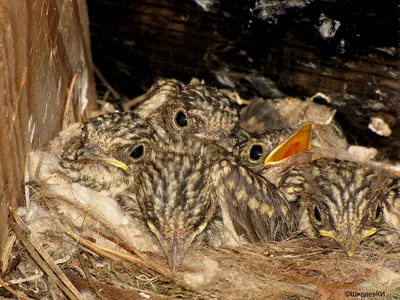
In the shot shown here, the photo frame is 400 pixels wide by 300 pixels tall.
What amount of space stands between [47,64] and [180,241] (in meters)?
0.91

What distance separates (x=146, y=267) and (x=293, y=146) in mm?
1112

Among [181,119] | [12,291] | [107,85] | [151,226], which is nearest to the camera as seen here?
[12,291]

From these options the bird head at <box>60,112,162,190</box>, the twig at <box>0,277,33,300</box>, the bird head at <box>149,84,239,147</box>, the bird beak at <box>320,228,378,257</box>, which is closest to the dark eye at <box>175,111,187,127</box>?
the bird head at <box>149,84,239,147</box>

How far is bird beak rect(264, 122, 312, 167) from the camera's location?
10.1ft

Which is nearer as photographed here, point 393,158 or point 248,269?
point 248,269

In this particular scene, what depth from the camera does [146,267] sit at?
2434 millimetres

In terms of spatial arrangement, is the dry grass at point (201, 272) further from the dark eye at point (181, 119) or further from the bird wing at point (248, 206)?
the dark eye at point (181, 119)

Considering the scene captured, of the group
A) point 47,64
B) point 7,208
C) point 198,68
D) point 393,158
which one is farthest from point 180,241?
point 393,158

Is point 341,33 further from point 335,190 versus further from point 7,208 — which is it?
point 7,208

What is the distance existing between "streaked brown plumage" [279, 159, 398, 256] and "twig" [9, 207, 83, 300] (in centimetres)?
108

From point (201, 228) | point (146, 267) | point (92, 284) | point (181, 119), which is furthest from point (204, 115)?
point (92, 284)

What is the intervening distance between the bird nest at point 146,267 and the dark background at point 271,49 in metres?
0.85

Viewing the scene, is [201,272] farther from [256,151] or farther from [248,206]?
[256,151]

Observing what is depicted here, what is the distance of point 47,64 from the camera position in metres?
2.57
